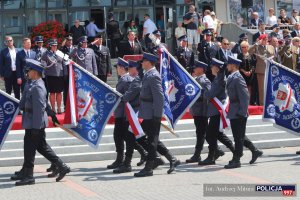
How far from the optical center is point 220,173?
43.7 feet

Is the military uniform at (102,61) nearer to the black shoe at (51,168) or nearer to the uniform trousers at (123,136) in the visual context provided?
the uniform trousers at (123,136)

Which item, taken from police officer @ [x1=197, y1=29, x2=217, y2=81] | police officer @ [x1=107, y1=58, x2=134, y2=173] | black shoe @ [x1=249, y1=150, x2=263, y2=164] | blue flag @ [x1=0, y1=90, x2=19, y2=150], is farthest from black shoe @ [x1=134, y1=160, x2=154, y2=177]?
police officer @ [x1=197, y1=29, x2=217, y2=81]

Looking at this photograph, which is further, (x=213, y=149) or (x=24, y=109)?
(x=213, y=149)

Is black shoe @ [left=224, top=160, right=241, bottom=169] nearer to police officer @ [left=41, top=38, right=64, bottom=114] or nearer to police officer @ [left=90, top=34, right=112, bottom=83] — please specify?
police officer @ [left=41, top=38, right=64, bottom=114]

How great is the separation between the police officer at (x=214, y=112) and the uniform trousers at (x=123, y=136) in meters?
1.31

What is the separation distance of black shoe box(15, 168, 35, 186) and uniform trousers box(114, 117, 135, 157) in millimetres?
1802

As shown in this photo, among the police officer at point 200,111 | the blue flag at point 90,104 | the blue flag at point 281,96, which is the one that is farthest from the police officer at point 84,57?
the blue flag at point 281,96

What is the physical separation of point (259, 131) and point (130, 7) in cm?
1418

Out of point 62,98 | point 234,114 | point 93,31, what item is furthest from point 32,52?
point 93,31

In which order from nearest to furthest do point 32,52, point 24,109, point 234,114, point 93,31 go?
point 24,109
point 234,114
point 32,52
point 93,31

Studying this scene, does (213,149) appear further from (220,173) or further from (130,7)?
(130,7)

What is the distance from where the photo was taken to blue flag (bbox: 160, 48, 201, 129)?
563 inches

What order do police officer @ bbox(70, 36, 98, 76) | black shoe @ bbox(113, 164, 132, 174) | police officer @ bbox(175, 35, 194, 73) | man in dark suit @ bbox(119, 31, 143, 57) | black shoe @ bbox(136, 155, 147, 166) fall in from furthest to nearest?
man in dark suit @ bbox(119, 31, 143, 57) → police officer @ bbox(175, 35, 194, 73) → police officer @ bbox(70, 36, 98, 76) → black shoe @ bbox(136, 155, 147, 166) → black shoe @ bbox(113, 164, 132, 174)

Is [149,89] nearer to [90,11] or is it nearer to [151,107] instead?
[151,107]
